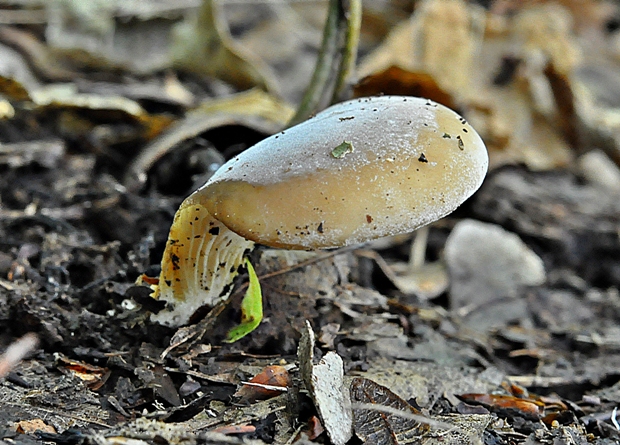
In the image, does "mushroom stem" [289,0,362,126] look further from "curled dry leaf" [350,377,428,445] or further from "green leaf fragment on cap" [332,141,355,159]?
"curled dry leaf" [350,377,428,445]

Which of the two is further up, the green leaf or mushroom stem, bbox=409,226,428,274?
the green leaf

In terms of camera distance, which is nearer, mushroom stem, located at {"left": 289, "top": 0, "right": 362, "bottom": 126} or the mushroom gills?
the mushroom gills

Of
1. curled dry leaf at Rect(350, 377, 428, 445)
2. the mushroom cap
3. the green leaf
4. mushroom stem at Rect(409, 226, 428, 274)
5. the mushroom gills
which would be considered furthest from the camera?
mushroom stem at Rect(409, 226, 428, 274)

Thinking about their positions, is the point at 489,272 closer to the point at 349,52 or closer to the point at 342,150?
the point at 349,52

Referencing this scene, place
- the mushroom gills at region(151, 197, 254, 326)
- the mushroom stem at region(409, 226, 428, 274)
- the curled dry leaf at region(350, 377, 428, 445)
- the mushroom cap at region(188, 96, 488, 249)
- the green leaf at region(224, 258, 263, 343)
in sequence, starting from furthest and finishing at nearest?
1. the mushroom stem at region(409, 226, 428, 274)
2. the green leaf at region(224, 258, 263, 343)
3. the mushroom gills at region(151, 197, 254, 326)
4. the curled dry leaf at region(350, 377, 428, 445)
5. the mushroom cap at region(188, 96, 488, 249)

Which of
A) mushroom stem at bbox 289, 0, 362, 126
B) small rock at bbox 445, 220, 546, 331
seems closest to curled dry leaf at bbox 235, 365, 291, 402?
mushroom stem at bbox 289, 0, 362, 126

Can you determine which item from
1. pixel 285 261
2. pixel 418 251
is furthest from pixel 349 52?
pixel 418 251

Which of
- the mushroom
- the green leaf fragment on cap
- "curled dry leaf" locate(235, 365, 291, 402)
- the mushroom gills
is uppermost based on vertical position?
the green leaf fragment on cap

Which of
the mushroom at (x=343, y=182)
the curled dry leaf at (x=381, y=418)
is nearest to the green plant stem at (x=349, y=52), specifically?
the mushroom at (x=343, y=182)

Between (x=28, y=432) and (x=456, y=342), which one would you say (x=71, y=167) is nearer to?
(x=28, y=432)
